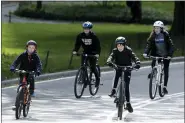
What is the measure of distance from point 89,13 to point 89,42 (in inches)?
2108

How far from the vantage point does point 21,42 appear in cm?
3975

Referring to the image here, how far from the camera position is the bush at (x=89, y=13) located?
67688mm

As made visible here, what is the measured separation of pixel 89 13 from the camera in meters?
70.2

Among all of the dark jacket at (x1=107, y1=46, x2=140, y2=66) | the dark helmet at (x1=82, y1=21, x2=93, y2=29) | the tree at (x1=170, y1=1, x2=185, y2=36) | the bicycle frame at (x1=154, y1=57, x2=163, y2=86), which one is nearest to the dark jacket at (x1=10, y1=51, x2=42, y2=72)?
the dark jacket at (x1=107, y1=46, x2=140, y2=66)

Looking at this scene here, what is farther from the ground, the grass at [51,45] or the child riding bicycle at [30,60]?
the child riding bicycle at [30,60]

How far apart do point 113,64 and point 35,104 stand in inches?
115

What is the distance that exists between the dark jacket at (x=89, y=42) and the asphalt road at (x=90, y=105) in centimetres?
120

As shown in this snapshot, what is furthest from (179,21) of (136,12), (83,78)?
(83,78)

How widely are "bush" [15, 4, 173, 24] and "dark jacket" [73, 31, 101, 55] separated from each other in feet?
159

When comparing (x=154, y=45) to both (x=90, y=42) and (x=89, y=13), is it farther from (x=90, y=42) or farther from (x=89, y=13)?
(x=89, y=13)

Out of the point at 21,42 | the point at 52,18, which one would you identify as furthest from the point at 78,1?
the point at 21,42

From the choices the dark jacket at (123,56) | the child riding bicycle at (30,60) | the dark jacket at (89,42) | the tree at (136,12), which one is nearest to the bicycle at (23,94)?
the child riding bicycle at (30,60)

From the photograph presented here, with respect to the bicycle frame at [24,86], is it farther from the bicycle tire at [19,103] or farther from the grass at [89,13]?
the grass at [89,13]

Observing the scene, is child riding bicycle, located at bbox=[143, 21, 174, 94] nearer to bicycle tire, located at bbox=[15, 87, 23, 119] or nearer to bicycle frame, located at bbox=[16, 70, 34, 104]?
bicycle frame, located at bbox=[16, 70, 34, 104]
